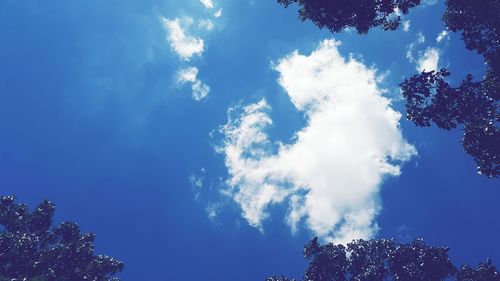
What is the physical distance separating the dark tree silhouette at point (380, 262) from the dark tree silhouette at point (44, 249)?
16432 mm

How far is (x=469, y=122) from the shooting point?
71.7 ft

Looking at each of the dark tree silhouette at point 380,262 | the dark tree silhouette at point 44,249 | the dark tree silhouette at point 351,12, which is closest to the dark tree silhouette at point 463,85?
the dark tree silhouette at point 351,12

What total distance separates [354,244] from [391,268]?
3.19m

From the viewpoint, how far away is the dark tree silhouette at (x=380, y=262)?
27.2 meters

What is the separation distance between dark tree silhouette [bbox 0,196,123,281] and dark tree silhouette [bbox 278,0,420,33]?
83.8 feet

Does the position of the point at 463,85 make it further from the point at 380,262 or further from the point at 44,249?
the point at 44,249

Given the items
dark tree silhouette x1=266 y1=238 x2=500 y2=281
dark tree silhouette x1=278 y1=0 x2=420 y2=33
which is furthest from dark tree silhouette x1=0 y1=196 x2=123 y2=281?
dark tree silhouette x1=278 y1=0 x2=420 y2=33

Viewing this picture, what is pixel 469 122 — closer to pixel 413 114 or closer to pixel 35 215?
pixel 413 114

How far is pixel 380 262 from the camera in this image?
95.9 ft

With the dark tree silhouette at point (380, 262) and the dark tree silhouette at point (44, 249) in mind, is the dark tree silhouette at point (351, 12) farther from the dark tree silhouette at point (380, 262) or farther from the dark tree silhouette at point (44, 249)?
the dark tree silhouette at point (44, 249)

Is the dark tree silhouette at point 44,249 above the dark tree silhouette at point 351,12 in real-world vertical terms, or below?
below

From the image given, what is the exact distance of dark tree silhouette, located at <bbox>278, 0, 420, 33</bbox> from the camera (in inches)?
851

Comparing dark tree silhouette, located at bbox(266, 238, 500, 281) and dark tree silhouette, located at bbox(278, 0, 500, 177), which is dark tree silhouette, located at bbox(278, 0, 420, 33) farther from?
dark tree silhouette, located at bbox(266, 238, 500, 281)

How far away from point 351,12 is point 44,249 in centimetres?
3022
